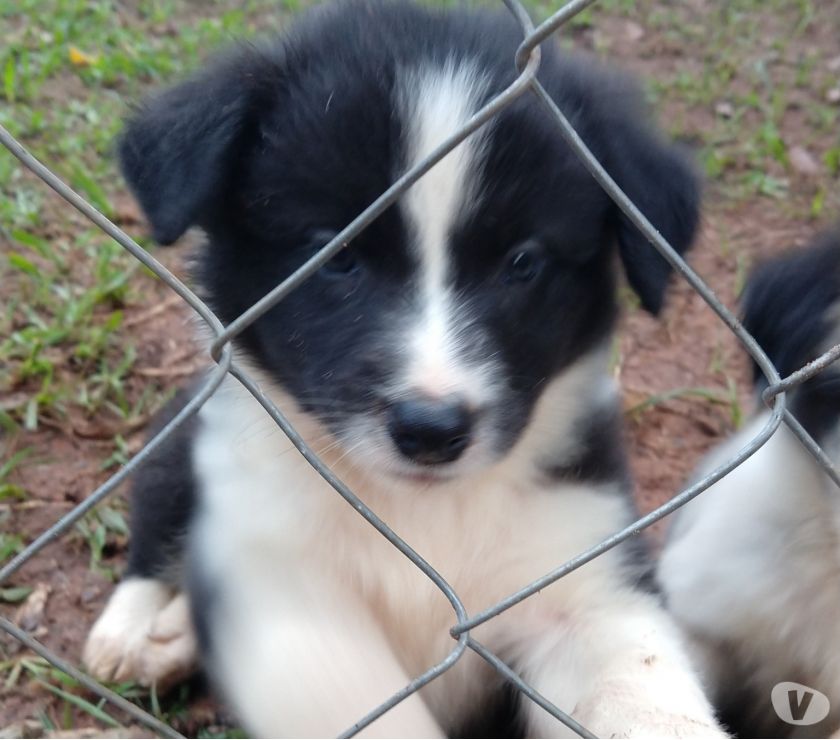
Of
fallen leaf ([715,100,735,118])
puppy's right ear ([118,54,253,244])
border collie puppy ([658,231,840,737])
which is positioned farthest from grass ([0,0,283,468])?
fallen leaf ([715,100,735,118])

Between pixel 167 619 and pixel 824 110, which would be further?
pixel 824 110

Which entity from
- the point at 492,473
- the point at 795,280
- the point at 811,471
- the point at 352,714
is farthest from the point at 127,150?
the point at 811,471

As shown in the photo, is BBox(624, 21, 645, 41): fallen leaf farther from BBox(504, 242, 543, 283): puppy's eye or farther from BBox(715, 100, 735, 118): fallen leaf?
BBox(504, 242, 543, 283): puppy's eye

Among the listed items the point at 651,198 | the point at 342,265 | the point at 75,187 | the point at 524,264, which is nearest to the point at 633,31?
the point at 75,187

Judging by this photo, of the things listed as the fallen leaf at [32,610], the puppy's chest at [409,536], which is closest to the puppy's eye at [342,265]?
the puppy's chest at [409,536]

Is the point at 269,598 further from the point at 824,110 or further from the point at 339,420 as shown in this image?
the point at 824,110

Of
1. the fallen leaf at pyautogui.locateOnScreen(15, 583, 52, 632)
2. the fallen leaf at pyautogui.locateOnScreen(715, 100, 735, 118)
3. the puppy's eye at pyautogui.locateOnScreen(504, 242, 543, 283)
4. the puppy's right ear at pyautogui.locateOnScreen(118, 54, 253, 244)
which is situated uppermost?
the puppy's right ear at pyautogui.locateOnScreen(118, 54, 253, 244)

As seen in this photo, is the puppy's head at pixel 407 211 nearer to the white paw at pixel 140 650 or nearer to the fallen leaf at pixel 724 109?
the white paw at pixel 140 650
